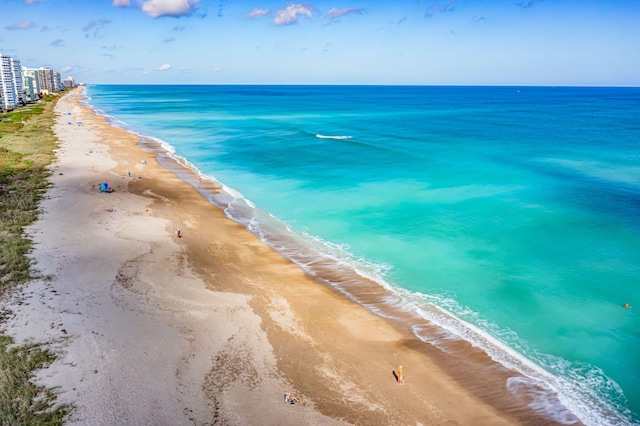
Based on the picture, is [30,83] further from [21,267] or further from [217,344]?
[217,344]

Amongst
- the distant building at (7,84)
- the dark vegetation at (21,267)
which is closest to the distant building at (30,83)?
the distant building at (7,84)

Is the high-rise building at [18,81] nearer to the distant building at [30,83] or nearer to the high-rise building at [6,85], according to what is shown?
the distant building at [30,83]

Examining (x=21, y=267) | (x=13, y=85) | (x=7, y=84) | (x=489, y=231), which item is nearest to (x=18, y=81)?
(x=13, y=85)

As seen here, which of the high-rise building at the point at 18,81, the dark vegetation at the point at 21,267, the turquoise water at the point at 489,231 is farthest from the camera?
the high-rise building at the point at 18,81

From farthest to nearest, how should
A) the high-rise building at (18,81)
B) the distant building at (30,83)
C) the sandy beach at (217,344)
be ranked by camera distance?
the distant building at (30,83) → the high-rise building at (18,81) → the sandy beach at (217,344)

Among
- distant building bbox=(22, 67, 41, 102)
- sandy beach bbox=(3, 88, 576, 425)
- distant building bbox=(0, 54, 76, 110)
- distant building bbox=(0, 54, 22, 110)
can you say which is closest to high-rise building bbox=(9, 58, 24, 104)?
distant building bbox=(0, 54, 76, 110)

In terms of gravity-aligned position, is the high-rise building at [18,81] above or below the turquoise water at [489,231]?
above
